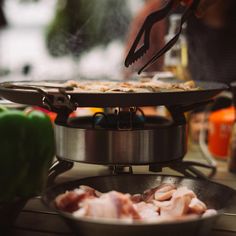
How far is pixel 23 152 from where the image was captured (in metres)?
1.03

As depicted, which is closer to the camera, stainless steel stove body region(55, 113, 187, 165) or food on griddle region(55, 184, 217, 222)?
food on griddle region(55, 184, 217, 222)

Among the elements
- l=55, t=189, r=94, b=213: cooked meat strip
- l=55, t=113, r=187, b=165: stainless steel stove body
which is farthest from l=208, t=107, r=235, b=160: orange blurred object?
l=55, t=189, r=94, b=213: cooked meat strip

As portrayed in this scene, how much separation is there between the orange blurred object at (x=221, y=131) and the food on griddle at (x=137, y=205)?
0.94 m

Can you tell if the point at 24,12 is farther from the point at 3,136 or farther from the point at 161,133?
the point at 3,136

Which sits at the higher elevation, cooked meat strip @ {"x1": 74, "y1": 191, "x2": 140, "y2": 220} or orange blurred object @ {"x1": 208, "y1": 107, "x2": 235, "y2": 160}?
cooked meat strip @ {"x1": 74, "y1": 191, "x2": 140, "y2": 220}

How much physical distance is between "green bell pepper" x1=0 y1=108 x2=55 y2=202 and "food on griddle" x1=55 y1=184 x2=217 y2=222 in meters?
0.08

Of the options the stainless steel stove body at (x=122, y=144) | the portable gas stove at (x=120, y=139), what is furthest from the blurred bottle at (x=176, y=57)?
the stainless steel stove body at (x=122, y=144)

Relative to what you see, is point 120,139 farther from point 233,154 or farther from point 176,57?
point 176,57

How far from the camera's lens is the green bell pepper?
101cm

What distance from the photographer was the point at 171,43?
1469 mm

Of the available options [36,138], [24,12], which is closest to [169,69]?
[36,138]

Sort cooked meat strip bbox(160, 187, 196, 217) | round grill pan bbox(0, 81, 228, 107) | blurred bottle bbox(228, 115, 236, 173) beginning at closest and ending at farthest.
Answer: cooked meat strip bbox(160, 187, 196, 217), round grill pan bbox(0, 81, 228, 107), blurred bottle bbox(228, 115, 236, 173)

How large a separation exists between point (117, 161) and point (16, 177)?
1.46 feet

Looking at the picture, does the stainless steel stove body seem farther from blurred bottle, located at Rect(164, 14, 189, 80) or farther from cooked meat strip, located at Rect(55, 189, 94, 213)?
blurred bottle, located at Rect(164, 14, 189, 80)
